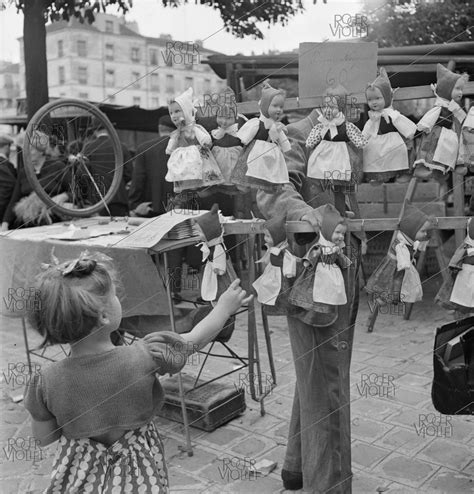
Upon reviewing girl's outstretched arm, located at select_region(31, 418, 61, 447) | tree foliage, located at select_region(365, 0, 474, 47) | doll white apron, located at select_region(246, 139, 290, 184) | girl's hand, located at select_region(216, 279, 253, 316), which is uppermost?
tree foliage, located at select_region(365, 0, 474, 47)

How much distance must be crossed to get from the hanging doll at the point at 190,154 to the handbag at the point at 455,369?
1038 mm

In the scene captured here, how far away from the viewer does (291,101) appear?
7.02ft

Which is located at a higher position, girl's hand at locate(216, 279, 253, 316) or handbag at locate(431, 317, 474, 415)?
girl's hand at locate(216, 279, 253, 316)

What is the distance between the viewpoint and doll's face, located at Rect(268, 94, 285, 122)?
2061 millimetres

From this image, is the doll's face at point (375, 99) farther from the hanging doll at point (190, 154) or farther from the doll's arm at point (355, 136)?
the hanging doll at point (190, 154)

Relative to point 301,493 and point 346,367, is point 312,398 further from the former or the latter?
point 301,493

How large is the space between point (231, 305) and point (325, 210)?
0.42 m

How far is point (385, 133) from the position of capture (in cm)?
205

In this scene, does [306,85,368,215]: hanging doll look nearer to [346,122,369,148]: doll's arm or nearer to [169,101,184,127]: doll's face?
[346,122,369,148]: doll's arm

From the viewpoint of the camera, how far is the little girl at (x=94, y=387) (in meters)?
1.60

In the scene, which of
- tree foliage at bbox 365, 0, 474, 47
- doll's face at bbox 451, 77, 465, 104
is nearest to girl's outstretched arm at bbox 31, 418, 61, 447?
doll's face at bbox 451, 77, 465, 104

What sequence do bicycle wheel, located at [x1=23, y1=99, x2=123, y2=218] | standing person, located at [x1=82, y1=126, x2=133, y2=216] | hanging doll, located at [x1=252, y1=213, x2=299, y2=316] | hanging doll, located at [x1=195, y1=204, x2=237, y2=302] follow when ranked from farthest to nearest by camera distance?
standing person, located at [x1=82, y1=126, x2=133, y2=216] < bicycle wheel, located at [x1=23, y1=99, x2=123, y2=218] < hanging doll, located at [x1=195, y1=204, x2=237, y2=302] < hanging doll, located at [x1=252, y1=213, x2=299, y2=316]

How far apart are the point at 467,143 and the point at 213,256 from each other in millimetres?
991

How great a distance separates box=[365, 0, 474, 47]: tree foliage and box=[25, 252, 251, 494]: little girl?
5878 mm
